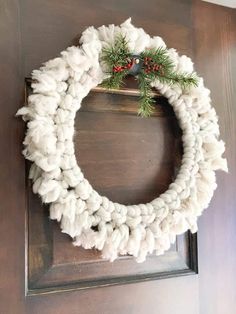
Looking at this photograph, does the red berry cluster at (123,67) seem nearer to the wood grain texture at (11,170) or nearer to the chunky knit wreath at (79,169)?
the chunky knit wreath at (79,169)

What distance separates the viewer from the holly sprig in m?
0.75

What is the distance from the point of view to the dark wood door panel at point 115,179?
2.39 ft

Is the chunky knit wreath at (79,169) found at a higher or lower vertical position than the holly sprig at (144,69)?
lower

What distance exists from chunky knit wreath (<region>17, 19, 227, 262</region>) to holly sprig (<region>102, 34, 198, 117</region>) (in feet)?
0.04

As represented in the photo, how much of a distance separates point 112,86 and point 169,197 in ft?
0.84

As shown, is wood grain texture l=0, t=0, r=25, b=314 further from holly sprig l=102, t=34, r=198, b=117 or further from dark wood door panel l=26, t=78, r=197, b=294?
holly sprig l=102, t=34, r=198, b=117

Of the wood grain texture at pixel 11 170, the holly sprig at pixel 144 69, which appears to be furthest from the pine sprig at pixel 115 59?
the wood grain texture at pixel 11 170

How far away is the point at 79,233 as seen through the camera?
0.71 metres

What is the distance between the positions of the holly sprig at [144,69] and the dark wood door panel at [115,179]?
4 cm

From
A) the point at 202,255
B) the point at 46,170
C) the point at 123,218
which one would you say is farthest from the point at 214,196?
the point at 46,170

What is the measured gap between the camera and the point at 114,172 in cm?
81

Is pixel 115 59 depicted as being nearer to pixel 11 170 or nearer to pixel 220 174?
pixel 11 170

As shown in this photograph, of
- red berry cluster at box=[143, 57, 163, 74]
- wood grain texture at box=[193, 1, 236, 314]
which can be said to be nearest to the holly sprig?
red berry cluster at box=[143, 57, 163, 74]

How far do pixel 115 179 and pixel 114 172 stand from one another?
0.01 meters
